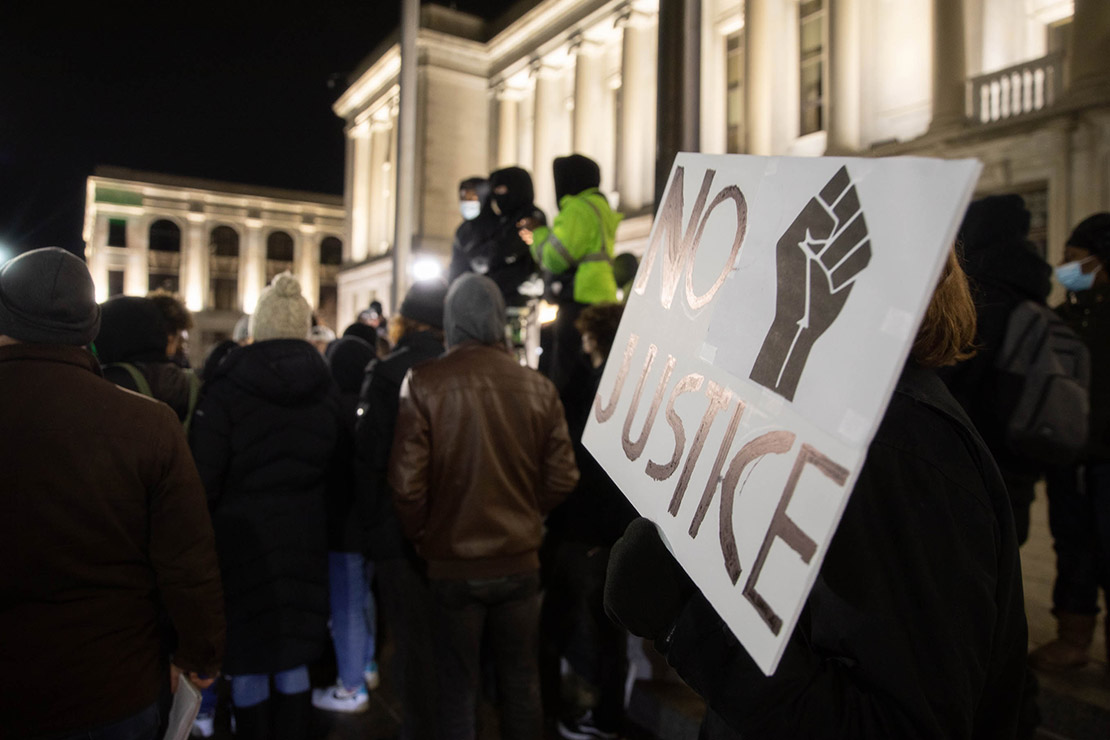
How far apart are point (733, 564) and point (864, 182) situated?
0.47 meters

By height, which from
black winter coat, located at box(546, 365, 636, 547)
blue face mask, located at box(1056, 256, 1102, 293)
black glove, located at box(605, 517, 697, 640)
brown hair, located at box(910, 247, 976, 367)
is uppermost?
blue face mask, located at box(1056, 256, 1102, 293)

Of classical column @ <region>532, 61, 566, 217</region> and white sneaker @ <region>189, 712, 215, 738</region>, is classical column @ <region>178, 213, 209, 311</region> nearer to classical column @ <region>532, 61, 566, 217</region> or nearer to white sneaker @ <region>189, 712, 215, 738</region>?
classical column @ <region>532, 61, 566, 217</region>

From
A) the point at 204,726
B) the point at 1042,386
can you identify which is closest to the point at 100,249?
the point at 204,726

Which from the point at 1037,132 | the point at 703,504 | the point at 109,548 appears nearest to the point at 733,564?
the point at 703,504

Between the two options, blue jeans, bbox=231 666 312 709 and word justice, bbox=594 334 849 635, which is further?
blue jeans, bbox=231 666 312 709

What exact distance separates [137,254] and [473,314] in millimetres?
59584

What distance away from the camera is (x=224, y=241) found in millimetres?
57719

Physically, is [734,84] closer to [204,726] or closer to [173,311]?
[173,311]

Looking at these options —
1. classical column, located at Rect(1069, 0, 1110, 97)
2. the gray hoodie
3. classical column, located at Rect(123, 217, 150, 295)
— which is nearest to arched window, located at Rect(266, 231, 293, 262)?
classical column, located at Rect(123, 217, 150, 295)

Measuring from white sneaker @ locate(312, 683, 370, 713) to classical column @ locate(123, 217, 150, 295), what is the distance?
5771 cm

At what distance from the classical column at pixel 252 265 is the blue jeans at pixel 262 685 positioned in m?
57.6

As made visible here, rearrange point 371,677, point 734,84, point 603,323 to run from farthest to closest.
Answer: point 734,84, point 371,677, point 603,323

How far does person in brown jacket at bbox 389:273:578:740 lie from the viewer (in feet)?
9.34

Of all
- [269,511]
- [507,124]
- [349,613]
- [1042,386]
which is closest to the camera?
[1042,386]
